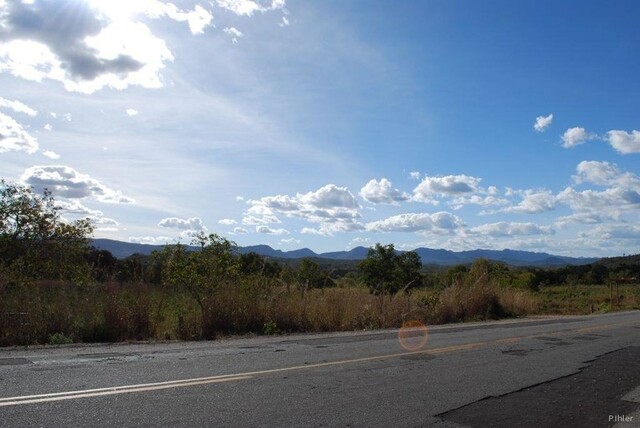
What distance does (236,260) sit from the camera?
55.5 feet

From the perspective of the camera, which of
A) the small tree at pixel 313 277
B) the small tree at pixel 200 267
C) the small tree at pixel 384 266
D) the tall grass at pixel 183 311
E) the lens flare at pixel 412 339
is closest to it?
the tall grass at pixel 183 311

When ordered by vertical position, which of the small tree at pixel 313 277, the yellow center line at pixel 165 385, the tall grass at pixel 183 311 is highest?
the small tree at pixel 313 277

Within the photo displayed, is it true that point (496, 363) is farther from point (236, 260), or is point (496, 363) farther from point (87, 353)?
point (236, 260)

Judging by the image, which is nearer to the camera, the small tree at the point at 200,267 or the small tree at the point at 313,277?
the small tree at the point at 200,267

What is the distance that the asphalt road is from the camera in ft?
19.7

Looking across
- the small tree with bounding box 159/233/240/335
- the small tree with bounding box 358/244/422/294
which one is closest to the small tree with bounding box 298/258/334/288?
the small tree with bounding box 159/233/240/335

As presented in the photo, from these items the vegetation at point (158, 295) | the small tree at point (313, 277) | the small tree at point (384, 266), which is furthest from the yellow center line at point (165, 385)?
the small tree at point (384, 266)

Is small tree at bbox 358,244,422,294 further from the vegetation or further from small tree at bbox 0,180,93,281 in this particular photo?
small tree at bbox 0,180,93,281

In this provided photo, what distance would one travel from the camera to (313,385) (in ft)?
25.1

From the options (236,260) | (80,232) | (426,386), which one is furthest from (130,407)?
(80,232)

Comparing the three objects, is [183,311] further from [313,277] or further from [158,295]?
[313,277]

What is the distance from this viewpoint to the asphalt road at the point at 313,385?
6008mm

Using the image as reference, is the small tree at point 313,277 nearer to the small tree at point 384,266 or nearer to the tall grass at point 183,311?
the tall grass at point 183,311

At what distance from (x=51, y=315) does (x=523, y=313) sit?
75.4 feet
